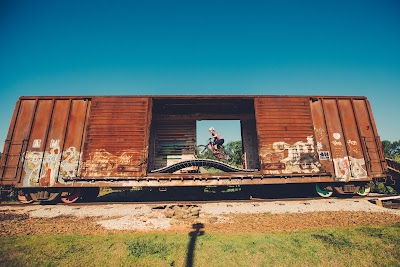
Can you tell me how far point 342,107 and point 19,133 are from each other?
14.5 metres

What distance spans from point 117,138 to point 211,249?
6.13m

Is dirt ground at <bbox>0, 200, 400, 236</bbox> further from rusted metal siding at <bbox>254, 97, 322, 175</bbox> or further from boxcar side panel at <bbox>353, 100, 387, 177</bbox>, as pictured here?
boxcar side panel at <bbox>353, 100, 387, 177</bbox>

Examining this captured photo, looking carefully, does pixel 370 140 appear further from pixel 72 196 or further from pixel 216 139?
pixel 72 196

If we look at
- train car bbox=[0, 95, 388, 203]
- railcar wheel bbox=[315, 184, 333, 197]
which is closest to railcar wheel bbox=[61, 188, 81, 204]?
train car bbox=[0, 95, 388, 203]

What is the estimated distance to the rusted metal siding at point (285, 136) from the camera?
25.4 ft

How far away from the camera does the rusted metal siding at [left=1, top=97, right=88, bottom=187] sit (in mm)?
7305

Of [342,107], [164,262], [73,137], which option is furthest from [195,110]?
[164,262]

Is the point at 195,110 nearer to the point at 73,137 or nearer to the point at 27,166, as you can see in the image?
the point at 73,137

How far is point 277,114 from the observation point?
27.5ft

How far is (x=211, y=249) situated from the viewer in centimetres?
345

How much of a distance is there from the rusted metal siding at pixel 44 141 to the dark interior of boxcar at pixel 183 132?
4458 mm

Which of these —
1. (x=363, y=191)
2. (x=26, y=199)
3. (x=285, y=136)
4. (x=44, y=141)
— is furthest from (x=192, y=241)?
(x=363, y=191)

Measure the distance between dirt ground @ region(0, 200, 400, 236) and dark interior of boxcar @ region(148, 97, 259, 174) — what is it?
15.9 feet

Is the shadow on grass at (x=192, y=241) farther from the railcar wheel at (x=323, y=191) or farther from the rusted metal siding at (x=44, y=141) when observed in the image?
the railcar wheel at (x=323, y=191)
